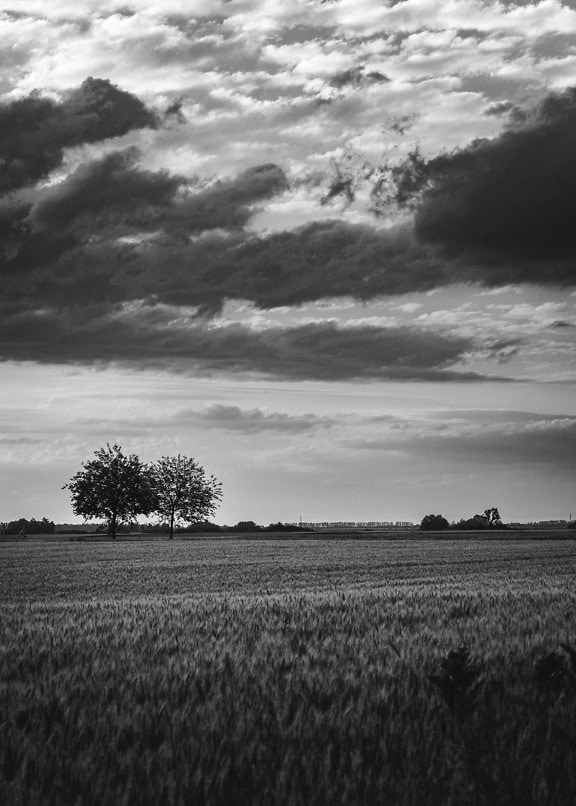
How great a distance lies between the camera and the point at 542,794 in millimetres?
4293

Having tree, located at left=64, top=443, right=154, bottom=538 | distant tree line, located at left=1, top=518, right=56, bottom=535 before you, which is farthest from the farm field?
distant tree line, located at left=1, top=518, right=56, bottom=535

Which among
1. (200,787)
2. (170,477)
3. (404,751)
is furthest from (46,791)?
(170,477)

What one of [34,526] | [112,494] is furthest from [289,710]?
[34,526]

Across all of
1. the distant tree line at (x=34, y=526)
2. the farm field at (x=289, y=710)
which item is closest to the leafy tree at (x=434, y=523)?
the distant tree line at (x=34, y=526)

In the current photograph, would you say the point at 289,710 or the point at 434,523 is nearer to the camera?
the point at 289,710

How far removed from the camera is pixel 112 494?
97.1 metres

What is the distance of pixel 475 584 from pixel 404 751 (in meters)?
17.1

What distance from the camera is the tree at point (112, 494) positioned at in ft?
318

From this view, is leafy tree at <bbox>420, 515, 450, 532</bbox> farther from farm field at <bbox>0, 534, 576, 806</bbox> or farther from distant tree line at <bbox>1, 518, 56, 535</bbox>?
farm field at <bbox>0, 534, 576, 806</bbox>

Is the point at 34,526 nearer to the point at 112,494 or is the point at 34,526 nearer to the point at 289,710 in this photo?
the point at 112,494

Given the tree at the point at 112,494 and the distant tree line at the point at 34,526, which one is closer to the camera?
the tree at the point at 112,494

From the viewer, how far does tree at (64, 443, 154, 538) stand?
96.8m

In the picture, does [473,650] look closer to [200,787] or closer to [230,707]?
[230,707]

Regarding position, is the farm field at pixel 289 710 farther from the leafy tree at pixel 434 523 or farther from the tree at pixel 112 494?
the leafy tree at pixel 434 523
